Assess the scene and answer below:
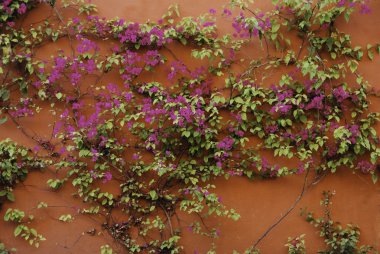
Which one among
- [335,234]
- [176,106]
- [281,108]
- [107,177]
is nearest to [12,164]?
[107,177]

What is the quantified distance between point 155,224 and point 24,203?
109 centimetres

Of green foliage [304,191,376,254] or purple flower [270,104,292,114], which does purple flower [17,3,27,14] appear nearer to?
purple flower [270,104,292,114]

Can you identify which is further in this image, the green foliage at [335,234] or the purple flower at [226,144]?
the purple flower at [226,144]

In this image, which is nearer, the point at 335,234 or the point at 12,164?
the point at 335,234

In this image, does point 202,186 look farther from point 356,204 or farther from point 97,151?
point 356,204

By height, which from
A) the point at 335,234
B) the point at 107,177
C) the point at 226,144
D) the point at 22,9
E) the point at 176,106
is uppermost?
the point at 22,9

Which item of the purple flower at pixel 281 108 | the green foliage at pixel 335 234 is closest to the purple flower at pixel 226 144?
the purple flower at pixel 281 108

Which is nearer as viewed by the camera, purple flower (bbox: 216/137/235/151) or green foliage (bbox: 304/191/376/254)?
green foliage (bbox: 304/191/376/254)

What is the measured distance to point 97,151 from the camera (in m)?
4.48

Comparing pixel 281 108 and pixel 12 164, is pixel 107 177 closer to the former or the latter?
pixel 12 164

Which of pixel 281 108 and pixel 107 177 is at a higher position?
pixel 281 108

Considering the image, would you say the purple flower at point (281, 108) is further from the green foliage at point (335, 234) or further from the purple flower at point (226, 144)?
the green foliage at point (335, 234)

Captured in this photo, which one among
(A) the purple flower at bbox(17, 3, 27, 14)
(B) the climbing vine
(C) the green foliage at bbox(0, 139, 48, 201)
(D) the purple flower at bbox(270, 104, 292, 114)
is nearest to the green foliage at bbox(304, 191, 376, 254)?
(B) the climbing vine

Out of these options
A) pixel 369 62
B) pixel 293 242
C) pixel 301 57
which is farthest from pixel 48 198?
pixel 369 62
